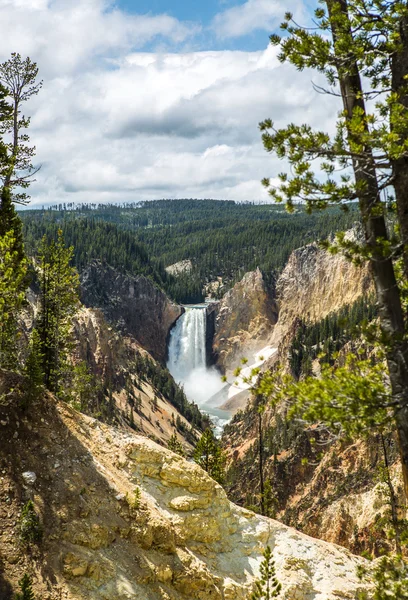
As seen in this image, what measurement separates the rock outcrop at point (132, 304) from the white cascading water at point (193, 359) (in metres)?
2.93

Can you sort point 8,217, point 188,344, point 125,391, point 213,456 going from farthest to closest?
point 188,344
point 125,391
point 213,456
point 8,217

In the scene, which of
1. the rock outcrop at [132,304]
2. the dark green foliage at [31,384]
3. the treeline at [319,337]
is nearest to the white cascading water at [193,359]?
the rock outcrop at [132,304]

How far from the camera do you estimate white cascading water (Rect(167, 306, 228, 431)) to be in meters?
132

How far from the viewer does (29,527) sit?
13625 millimetres

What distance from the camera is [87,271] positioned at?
146 meters

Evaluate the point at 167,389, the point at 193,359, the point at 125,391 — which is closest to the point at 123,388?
the point at 125,391

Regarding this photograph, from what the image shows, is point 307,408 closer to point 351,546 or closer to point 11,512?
point 11,512

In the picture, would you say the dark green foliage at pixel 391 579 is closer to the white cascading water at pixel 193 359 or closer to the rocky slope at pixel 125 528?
the rocky slope at pixel 125 528

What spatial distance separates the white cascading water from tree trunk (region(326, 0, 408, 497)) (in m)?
119

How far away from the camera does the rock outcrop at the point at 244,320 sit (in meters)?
137

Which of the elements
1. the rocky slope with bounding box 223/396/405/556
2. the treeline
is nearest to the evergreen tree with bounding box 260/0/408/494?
the rocky slope with bounding box 223/396/405/556

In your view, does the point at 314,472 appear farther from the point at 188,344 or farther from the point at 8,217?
the point at 188,344

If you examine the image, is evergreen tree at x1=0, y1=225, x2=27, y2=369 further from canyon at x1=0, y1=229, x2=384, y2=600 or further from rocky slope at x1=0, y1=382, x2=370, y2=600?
rocky slope at x1=0, y1=382, x2=370, y2=600

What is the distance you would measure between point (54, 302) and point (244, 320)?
380ft
